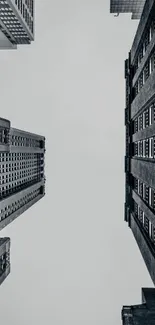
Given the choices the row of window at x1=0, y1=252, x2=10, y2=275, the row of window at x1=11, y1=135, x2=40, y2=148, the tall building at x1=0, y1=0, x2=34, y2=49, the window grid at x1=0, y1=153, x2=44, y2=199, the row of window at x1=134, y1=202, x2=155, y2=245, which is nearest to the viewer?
the row of window at x1=134, y1=202, x2=155, y2=245

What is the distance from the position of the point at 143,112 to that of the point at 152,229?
23093mm

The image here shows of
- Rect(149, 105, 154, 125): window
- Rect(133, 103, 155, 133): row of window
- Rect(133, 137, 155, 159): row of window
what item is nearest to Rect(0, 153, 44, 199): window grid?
Rect(133, 103, 155, 133): row of window

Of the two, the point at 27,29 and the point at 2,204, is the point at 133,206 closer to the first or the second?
the point at 2,204

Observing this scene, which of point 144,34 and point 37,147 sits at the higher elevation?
point 144,34

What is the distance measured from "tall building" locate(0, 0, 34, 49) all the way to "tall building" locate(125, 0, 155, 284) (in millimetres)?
60381

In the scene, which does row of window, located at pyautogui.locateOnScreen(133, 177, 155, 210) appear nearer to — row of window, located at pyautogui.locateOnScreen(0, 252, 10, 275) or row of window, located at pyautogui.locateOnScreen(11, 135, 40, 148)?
row of window, located at pyautogui.locateOnScreen(0, 252, 10, 275)

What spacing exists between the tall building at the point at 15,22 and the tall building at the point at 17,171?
41432 millimetres

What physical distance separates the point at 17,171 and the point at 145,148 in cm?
8355

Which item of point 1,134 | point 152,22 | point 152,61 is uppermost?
point 152,22

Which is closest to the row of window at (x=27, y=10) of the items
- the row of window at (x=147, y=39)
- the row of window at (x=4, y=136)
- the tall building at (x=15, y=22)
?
the tall building at (x=15, y=22)

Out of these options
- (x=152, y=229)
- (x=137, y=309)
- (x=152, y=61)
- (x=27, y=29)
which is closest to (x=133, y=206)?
(x=152, y=229)

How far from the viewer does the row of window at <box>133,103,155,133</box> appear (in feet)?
222

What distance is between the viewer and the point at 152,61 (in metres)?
68.4

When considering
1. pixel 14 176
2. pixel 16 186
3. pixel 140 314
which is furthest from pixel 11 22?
pixel 140 314
